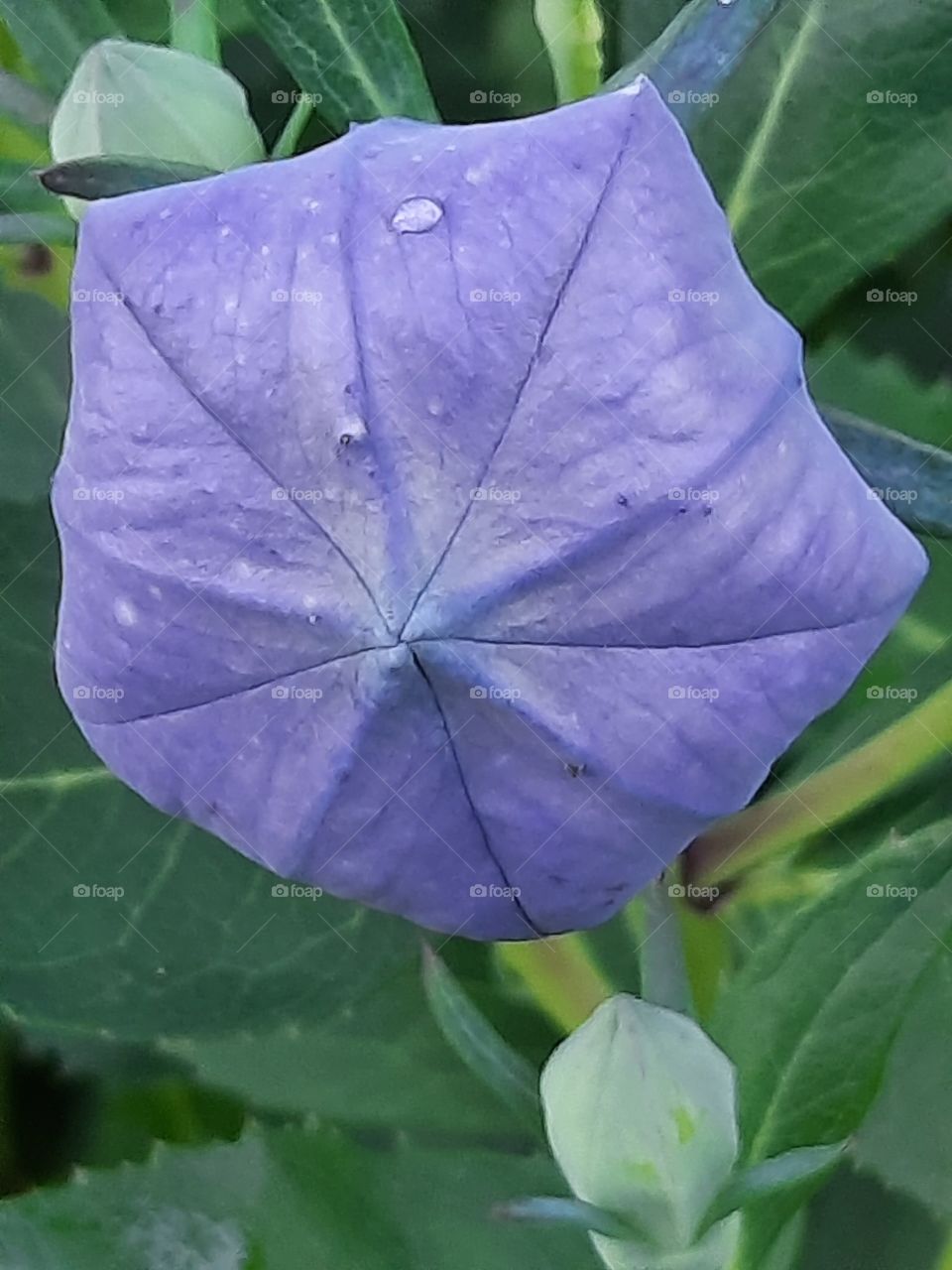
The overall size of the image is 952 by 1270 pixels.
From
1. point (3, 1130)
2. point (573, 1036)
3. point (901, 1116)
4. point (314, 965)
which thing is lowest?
point (901, 1116)

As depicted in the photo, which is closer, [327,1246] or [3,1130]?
[327,1246]

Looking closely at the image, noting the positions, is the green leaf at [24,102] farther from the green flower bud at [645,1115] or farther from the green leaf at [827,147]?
the green flower bud at [645,1115]

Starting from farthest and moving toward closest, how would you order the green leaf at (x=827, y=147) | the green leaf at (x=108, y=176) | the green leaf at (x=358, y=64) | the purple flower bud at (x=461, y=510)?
the green leaf at (x=827, y=147)
the green leaf at (x=358, y=64)
the green leaf at (x=108, y=176)
the purple flower bud at (x=461, y=510)

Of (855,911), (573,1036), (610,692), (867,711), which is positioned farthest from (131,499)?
(867,711)

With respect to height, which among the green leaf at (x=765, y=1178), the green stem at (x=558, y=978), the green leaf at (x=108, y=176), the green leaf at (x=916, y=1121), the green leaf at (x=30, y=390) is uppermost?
the green leaf at (x=108, y=176)

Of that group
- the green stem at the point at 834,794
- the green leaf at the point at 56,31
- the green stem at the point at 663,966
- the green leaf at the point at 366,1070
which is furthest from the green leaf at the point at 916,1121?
the green leaf at the point at 56,31

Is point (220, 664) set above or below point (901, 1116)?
above

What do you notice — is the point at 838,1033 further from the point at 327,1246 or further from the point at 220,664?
the point at 220,664
